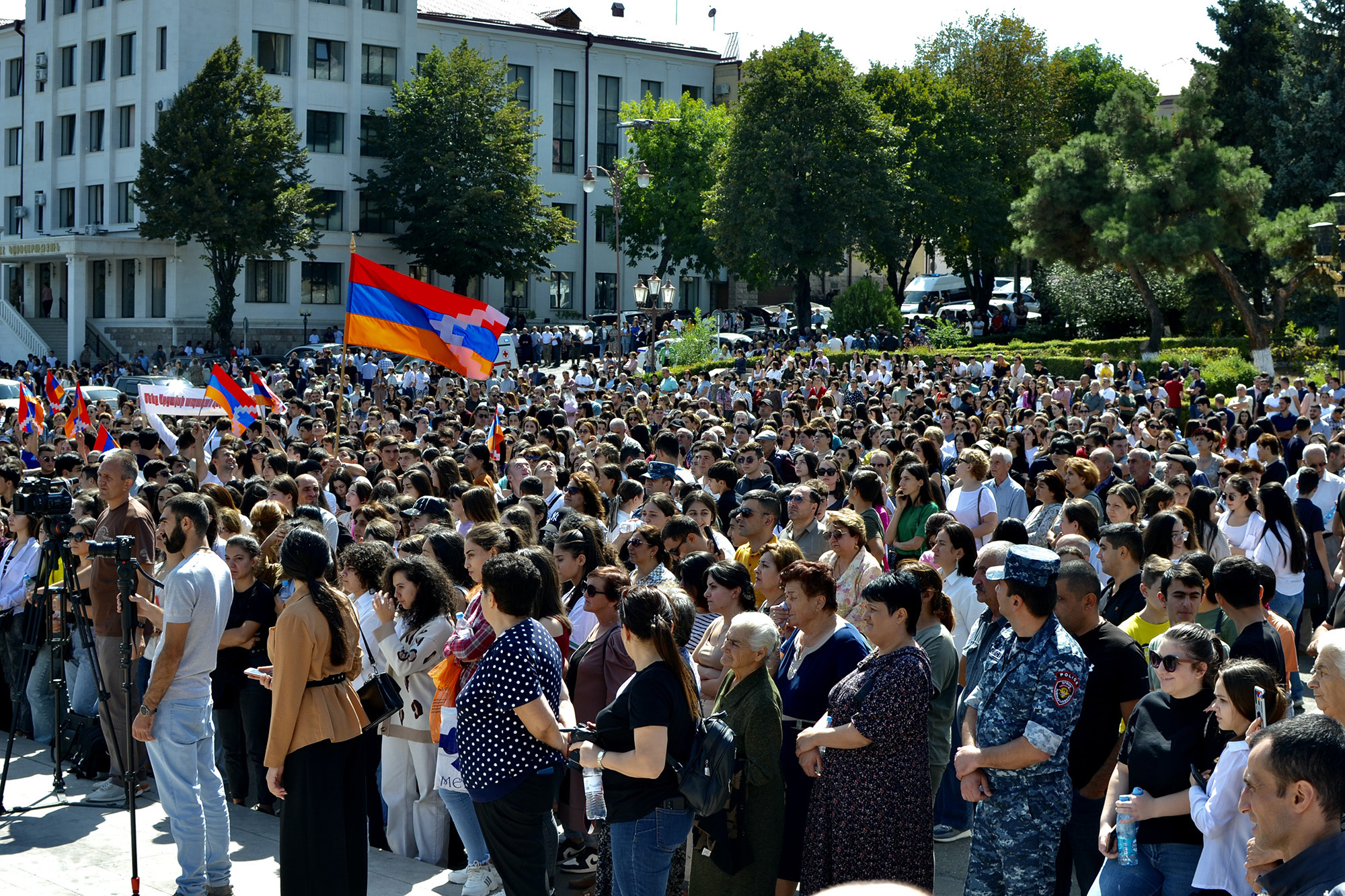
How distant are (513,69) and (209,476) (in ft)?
170

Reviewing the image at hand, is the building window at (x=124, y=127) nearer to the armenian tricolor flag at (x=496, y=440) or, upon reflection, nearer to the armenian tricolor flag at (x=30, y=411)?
the armenian tricolor flag at (x=30, y=411)

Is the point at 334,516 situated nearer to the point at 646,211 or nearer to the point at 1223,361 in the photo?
the point at 1223,361

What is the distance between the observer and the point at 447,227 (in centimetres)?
5538

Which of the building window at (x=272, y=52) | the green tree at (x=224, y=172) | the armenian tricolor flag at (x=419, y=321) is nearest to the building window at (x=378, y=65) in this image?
the building window at (x=272, y=52)

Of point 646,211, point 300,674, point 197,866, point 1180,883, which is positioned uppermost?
point 646,211

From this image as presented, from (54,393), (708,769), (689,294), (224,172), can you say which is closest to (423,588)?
(708,769)

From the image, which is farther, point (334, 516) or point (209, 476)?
point (209, 476)

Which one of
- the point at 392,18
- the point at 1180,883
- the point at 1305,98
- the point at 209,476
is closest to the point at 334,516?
the point at 209,476

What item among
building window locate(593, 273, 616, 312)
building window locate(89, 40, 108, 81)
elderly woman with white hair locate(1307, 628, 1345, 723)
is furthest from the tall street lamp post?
building window locate(89, 40, 108, 81)

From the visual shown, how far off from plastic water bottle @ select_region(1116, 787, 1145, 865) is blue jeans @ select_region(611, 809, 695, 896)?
5.47 feet

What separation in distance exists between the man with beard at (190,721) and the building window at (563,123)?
59.1 meters

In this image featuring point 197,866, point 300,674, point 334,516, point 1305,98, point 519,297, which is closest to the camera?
point 300,674

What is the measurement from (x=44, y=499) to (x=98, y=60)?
55784mm

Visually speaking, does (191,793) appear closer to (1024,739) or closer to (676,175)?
(1024,739)
